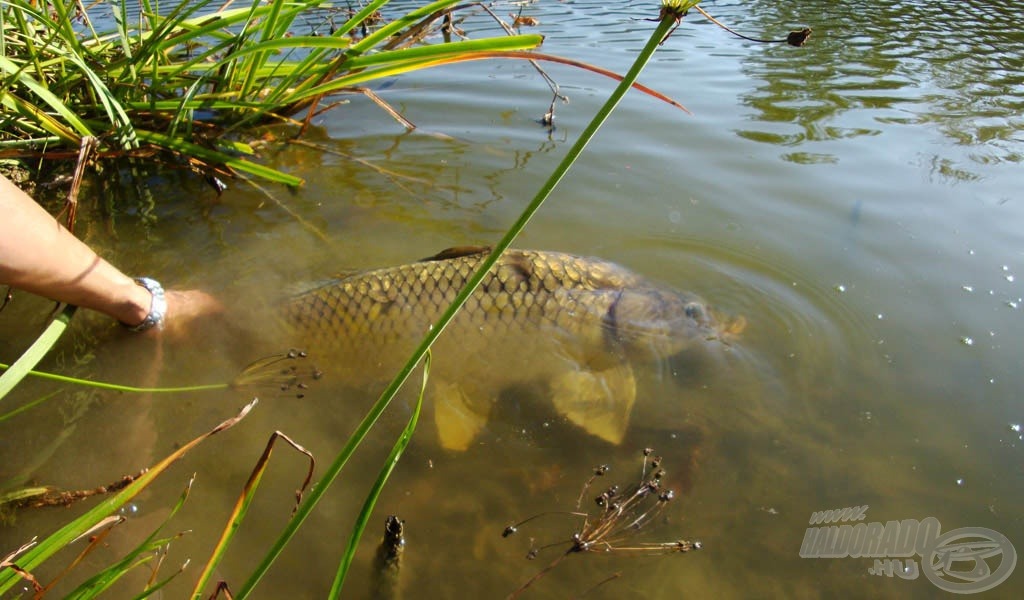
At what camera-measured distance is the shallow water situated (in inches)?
73.5

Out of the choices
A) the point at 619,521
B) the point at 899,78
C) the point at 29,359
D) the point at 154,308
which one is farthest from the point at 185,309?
the point at 899,78

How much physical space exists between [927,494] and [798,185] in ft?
7.56

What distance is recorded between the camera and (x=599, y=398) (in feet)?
7.86

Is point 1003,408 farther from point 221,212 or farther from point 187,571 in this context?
point 221,212

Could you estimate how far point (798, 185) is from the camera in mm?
3783

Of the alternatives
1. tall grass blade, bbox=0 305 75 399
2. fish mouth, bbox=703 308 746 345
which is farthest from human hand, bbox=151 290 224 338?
fish mouth, bbox=703 308 746 345

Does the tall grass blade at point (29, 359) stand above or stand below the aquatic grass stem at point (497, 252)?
below

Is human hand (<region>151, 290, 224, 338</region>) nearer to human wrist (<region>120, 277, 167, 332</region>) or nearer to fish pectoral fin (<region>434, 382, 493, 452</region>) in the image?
human wrist (<region>120, 277, 167, 332</region>)
